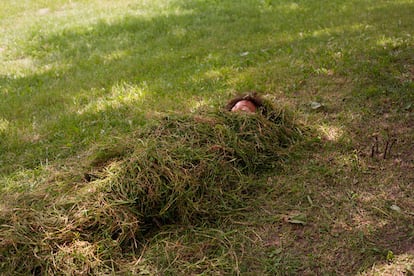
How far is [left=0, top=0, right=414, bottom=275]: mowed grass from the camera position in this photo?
3.24m

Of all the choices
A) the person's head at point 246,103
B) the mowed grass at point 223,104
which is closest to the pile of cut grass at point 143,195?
the mowed grass at point 223,104

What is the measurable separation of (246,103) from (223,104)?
0.71 metres

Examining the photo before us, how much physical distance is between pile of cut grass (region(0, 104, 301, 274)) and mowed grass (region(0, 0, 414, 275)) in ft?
0.10

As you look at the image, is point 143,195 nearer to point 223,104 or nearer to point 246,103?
point 246,103

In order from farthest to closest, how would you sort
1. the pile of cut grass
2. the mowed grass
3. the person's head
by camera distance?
the person's head < the mowed grass < the pile of cut grass

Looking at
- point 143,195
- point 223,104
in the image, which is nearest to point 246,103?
point 223,104

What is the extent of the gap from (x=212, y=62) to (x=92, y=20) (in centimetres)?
456

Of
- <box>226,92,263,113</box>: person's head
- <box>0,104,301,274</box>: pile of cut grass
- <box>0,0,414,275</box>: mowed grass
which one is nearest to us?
<box>0,104,301,274</box>: pile of cut grass

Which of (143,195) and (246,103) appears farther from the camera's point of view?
(246,103)

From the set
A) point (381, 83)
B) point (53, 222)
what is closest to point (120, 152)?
point (53, 222)

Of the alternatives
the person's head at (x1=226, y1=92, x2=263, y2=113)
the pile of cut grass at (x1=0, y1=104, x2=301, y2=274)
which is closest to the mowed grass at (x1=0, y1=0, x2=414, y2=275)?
the pile of cut grass at (x1=0, y1=104, x2=301, y2=274)

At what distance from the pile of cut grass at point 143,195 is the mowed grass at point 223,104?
3cm

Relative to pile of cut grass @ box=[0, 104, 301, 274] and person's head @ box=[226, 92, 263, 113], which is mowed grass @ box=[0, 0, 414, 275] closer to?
pile of cut grass @ box=[0, 104, 301, 274]

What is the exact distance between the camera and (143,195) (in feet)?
11.5
